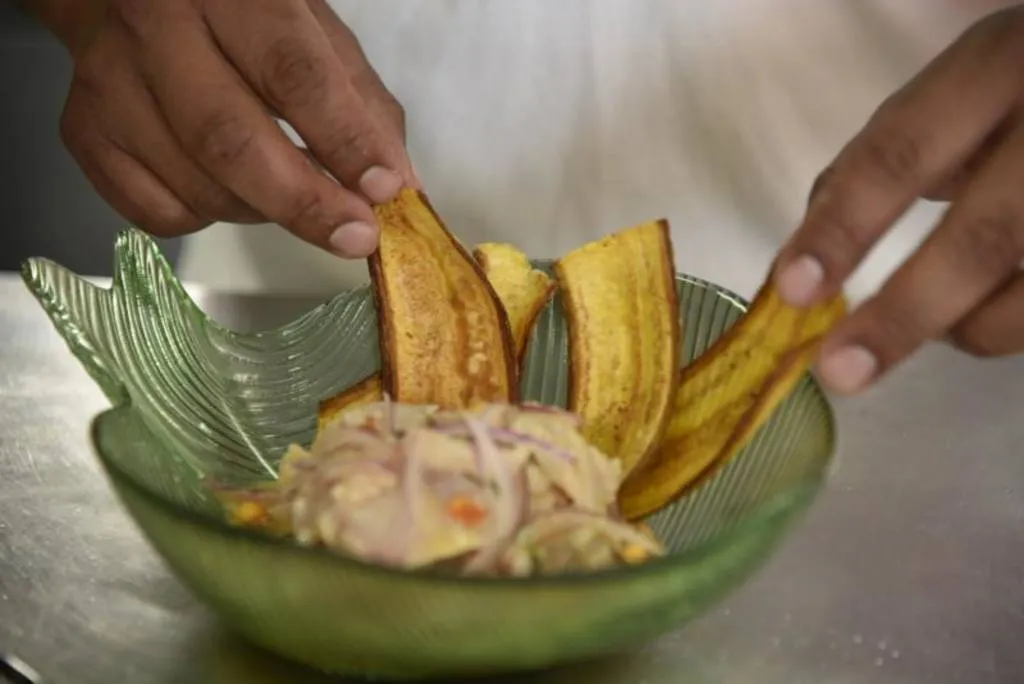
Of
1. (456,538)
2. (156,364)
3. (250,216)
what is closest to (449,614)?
(456,538)

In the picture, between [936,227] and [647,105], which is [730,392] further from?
[647,105]

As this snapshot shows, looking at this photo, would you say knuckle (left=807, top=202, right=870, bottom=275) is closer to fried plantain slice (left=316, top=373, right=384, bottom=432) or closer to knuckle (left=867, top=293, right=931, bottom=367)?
knuckle (left=867, top=293, right=931, bottom=367)

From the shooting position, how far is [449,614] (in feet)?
1.29

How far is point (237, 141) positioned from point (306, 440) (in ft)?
0.52

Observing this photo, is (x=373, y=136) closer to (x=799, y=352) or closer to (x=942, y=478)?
(x=799, y=352)

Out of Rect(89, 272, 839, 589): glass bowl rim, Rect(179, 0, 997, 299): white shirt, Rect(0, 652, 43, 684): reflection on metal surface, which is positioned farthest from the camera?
Rect(179, 0, 997, 299): white shirt

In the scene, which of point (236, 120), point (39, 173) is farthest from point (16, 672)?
point (39, 173)

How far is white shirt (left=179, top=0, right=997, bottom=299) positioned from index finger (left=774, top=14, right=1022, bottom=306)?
0.38m

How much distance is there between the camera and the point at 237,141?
0.63 metres

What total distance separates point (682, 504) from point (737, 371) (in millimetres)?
70

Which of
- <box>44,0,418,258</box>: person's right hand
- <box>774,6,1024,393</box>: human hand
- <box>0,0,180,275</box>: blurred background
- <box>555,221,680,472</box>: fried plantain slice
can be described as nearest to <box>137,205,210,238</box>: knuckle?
<box>44,0,418,258</box>: person's right hand

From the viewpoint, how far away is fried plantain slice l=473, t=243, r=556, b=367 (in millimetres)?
653

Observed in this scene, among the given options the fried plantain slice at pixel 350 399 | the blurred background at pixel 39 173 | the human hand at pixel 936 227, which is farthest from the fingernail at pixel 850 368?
the blurred background at pixel 39 173

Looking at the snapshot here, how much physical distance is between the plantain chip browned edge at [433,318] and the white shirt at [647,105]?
382mm
